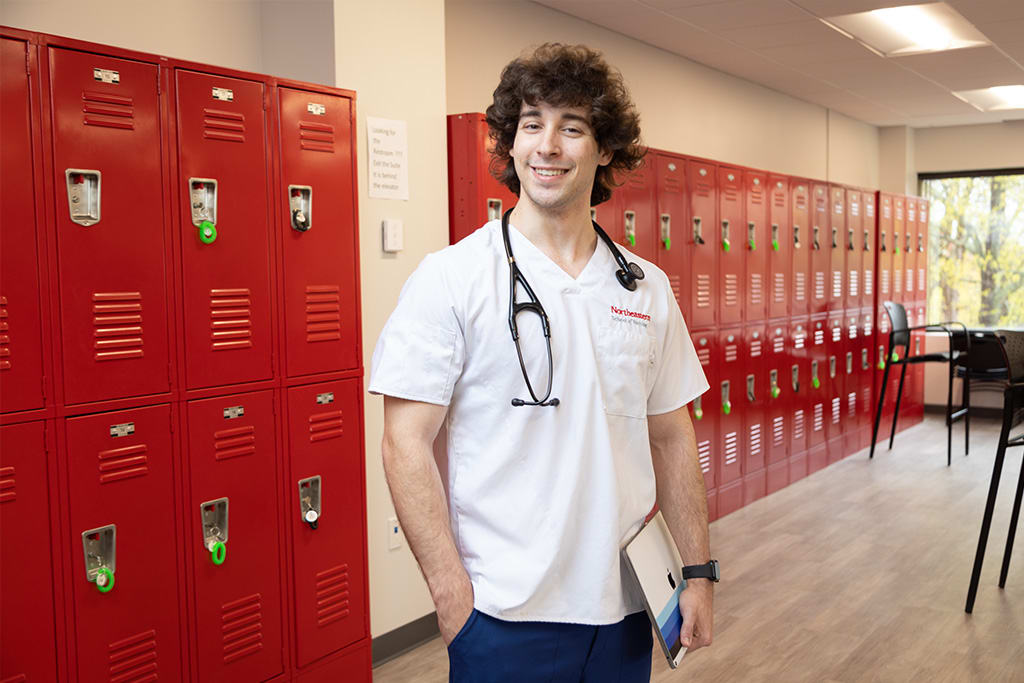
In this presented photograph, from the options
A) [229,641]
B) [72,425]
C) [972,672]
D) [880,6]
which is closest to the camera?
[72,425]

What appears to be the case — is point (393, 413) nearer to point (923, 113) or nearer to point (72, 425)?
point (72, 425)

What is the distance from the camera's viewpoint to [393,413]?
4.64 feet

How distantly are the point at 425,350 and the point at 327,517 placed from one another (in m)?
1.67

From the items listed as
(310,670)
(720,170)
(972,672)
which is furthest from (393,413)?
(720,170)

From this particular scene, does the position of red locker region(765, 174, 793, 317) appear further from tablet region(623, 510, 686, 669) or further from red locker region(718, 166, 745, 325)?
tablet region(623, 510, 686, 669)

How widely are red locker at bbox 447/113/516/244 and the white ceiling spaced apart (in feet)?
4.76

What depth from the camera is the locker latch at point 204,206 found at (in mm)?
2498

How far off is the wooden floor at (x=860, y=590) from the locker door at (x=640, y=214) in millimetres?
1532

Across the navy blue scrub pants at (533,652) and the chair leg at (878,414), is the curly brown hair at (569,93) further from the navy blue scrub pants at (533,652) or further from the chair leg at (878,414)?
the chair leg at (878,414)

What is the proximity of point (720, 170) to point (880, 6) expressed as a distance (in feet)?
3.66

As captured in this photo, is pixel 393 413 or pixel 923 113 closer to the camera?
pixel 393 413

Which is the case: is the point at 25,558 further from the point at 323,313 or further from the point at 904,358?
the point at 904,358

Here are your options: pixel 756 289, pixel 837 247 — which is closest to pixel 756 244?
pixel 756 289

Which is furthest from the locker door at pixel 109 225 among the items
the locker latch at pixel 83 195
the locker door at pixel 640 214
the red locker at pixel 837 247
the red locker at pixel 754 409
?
the red locker at pixel 837 247
